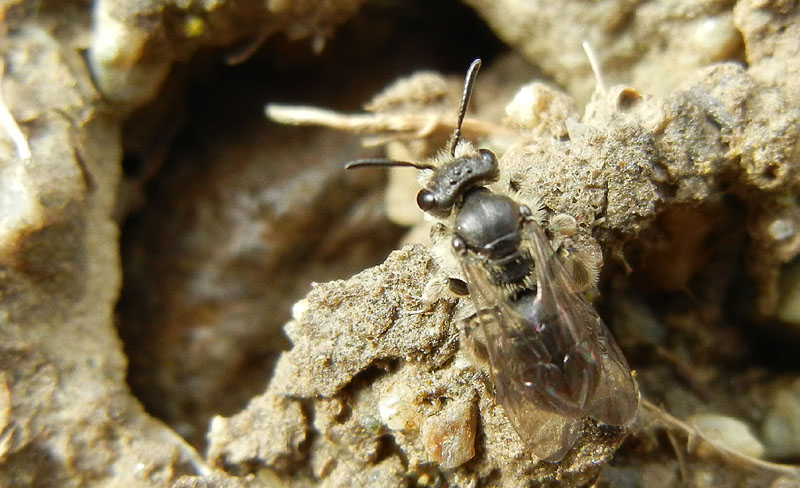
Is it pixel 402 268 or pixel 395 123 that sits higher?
pixel 395 123

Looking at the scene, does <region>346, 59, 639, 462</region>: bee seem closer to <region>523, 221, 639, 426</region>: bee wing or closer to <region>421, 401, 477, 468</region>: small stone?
<region>523, 221, 639, 426</region>: bee wing

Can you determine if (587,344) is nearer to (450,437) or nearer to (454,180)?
(450,437)

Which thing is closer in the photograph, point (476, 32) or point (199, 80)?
point (199, 80)

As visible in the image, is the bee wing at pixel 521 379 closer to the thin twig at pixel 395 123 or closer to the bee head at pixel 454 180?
the bee head at pixel 454 180

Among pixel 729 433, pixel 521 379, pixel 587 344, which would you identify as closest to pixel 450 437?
pixel 521 379

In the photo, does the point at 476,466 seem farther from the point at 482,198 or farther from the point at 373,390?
the point at 482,198

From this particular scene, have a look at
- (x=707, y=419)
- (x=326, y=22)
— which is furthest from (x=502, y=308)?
(x=326, y=22)
